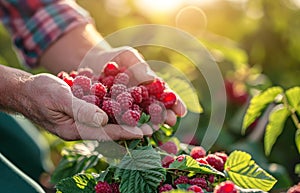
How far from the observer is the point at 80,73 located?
1864 millimetres

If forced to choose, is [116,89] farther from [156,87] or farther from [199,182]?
[199,182]

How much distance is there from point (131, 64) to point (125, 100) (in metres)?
0.35

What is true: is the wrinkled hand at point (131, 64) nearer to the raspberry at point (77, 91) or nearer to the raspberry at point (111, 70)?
the raspberry at point (111, 70)

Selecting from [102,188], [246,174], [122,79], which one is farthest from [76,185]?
[246,174]

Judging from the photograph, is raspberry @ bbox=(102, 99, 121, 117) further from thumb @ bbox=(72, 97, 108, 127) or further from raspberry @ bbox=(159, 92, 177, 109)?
raspberry @ bbox=(159, 92, 177, 109)

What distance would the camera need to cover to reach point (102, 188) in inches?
60.8

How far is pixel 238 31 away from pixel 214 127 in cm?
152

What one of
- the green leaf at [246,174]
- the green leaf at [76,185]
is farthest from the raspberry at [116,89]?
the green leaf at [246,174]

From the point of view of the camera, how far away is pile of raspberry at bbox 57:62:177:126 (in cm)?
163

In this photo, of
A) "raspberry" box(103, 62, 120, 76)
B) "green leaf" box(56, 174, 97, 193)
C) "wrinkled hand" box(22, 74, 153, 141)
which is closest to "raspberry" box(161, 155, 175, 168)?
"wrinkled hand" box(22, 74, 153, 141)


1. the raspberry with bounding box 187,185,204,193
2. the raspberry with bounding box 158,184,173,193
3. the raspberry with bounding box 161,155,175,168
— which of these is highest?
the raspberry with bounding box 187,185,204,193

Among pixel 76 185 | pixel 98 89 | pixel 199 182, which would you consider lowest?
pixel 76 185

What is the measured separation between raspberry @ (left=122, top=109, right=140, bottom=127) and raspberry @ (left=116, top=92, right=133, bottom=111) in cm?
1

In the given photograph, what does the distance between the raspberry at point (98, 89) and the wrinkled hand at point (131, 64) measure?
0.62ft
